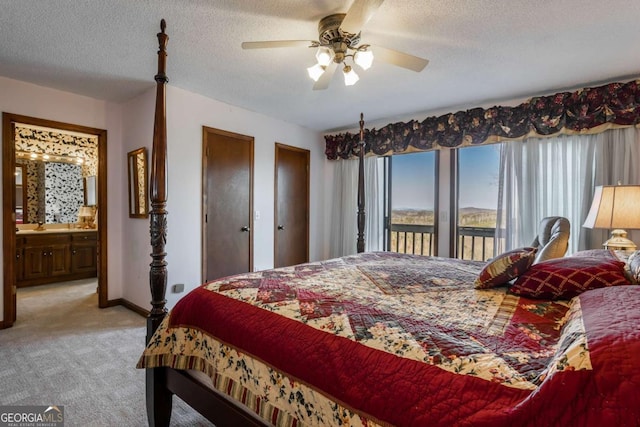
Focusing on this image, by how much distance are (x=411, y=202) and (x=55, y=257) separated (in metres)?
5.48

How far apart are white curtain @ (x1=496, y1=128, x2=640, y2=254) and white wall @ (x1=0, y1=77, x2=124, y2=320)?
456 centimetres

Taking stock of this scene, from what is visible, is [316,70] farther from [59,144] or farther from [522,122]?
[59,144]

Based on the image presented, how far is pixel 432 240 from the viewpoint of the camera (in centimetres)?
414

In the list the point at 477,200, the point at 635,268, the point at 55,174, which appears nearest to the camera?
the point at 635,268

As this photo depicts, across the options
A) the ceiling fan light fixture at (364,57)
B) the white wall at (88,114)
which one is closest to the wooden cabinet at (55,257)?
the white wall at (88,114)

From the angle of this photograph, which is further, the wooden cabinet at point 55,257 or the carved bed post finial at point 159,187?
the wooden cabinet at point 55,257

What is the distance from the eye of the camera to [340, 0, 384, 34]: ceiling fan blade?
1550 millimetres

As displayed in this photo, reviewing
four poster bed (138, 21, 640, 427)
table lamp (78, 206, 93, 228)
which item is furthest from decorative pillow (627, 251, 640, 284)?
table lamp (78, 206, 93, 228)

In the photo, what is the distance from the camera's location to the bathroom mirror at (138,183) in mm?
3366

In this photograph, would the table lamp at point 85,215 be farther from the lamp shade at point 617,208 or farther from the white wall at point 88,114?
the lamp shade at point 617,208

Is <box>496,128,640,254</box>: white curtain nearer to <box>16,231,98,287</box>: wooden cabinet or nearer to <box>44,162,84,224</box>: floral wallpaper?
<box>16,231,98,287</box>: wooden cabinet

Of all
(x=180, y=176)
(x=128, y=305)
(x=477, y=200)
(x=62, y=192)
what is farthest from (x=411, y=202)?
(x=62, y=192)

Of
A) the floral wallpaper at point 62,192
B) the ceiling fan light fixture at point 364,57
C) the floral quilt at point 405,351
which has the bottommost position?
the floral quilt at point 405,351

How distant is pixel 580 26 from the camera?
2080 millimetres
